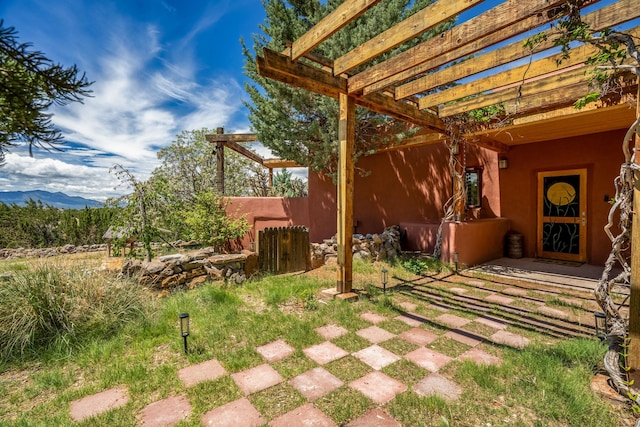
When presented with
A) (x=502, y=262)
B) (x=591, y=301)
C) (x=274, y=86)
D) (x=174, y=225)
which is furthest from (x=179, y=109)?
(x=591, y=301)

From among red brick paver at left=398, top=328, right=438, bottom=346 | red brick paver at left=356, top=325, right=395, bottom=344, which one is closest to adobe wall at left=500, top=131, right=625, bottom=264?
red brick paver at left=398, top=328, right=438, bottom=346

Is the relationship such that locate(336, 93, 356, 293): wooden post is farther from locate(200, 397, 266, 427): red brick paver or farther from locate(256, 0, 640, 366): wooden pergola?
locate(200, 397, 266, 427): red brick paver

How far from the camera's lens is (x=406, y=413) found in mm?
1784

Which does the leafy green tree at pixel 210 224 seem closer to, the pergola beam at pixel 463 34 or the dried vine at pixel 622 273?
the pergola beam at pixel 463 34

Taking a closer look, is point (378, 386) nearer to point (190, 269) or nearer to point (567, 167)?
point (190, 269)

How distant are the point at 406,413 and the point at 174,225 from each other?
572cm

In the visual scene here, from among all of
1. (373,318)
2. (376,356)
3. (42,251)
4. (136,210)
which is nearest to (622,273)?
(376,356)

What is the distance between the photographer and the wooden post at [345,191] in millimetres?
3795

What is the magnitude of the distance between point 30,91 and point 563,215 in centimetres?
888

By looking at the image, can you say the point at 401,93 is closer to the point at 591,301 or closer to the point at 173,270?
the point at 591,301

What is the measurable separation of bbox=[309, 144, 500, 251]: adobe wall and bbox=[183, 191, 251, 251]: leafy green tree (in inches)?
109

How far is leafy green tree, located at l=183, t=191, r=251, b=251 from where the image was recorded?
273 inches

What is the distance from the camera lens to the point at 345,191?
12.4 ft

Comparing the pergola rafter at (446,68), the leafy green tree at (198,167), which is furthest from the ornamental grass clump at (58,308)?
the leafy green tree at (198,167)
